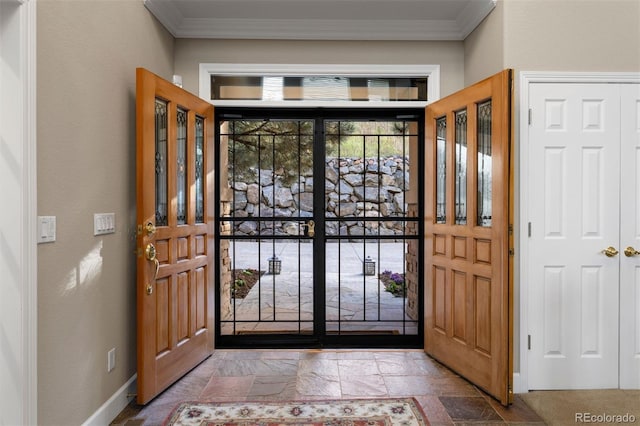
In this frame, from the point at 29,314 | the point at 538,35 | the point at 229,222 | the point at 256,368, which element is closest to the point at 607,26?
the point at 538,35

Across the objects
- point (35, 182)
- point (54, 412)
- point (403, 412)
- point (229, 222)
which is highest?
point (35, 182)

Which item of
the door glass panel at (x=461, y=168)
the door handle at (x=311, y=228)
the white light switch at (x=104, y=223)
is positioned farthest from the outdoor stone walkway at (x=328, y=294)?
the white light switch at (x=104, y=223)

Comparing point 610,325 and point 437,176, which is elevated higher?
point 437,176

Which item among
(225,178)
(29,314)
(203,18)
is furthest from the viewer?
(225,178)

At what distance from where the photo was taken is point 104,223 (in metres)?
2.41

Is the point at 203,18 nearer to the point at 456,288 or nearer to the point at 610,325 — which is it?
the point at 456,288

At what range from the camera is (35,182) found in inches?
71.7

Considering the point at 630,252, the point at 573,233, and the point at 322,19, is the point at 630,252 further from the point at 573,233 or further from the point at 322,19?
the point at 322,19

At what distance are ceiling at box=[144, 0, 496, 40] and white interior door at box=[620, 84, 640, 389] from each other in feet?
3.97

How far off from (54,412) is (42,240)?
0.84 meters

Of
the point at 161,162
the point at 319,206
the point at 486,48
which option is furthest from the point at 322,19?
the point at 161,162

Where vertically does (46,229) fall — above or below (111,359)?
above

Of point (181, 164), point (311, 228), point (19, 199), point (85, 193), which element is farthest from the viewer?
point (311, 228)

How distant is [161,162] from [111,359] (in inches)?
51.1
